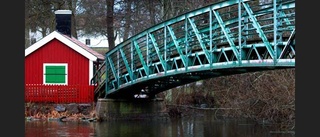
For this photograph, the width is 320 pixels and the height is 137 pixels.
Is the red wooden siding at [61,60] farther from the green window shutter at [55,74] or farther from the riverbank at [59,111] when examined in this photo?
the riverbank at [59,111]

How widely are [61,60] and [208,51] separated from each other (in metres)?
12.6

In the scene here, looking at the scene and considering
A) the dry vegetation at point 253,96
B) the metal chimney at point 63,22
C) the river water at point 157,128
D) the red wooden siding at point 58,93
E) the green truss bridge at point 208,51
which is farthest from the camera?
the metal chimney at point 63,22

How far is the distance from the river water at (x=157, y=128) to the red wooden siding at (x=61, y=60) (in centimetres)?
457

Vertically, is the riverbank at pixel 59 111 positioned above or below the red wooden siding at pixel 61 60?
below

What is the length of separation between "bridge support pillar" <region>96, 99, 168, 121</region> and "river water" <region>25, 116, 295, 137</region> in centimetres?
96

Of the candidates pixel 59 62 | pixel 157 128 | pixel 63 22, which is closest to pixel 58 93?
pixel 59 62

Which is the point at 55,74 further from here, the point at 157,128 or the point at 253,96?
the point at 253,96

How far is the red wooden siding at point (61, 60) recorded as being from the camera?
109 ft

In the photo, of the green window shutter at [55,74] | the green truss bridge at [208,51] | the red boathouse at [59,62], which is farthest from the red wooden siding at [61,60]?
the green truss bridge at [208,51]

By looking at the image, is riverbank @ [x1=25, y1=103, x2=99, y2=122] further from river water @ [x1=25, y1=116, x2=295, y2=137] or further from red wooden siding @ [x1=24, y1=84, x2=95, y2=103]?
river water @ [x1=25, y1=116, x2=295, y2=137]

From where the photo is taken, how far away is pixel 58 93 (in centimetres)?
3222

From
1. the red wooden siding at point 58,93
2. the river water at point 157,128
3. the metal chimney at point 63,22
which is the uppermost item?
the metal chimney at point 63,22

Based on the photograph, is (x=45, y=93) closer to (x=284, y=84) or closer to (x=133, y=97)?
(x=133, y=97)

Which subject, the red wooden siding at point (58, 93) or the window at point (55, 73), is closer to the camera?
the red wooden siding at point (58, 93)
